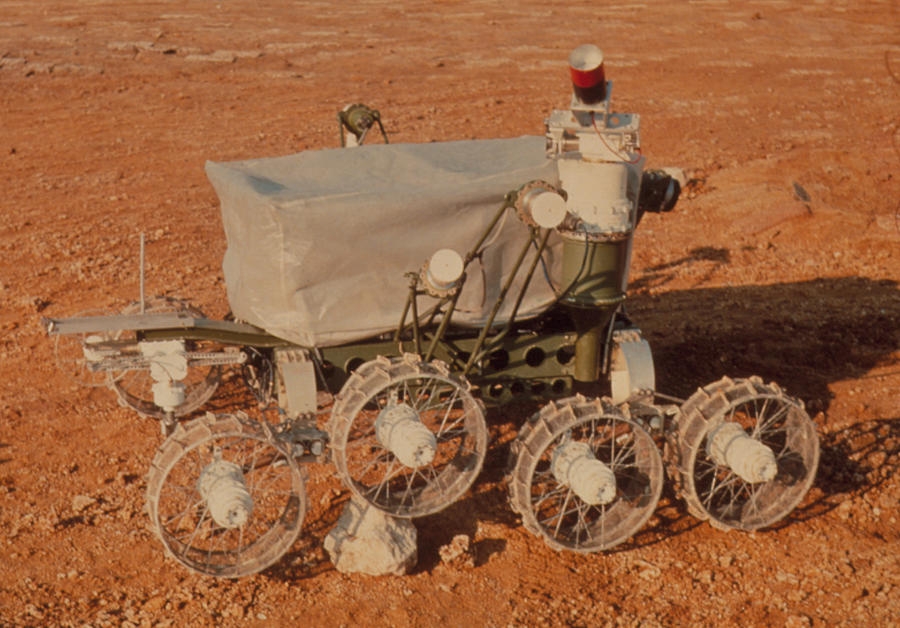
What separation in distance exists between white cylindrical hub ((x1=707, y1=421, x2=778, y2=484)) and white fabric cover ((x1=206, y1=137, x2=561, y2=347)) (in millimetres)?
1213

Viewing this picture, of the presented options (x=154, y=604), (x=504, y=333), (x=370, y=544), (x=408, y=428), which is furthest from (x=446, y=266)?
(x=154, y=604)

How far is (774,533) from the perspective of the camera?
20.3 feet

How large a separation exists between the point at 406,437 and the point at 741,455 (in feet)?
5.90

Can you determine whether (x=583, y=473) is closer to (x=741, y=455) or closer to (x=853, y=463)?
(x=741, y=455)

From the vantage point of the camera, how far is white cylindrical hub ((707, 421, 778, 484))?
18.4ft

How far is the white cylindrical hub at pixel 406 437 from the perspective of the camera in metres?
5.36

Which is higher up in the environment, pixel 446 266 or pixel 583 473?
pixel 446 266

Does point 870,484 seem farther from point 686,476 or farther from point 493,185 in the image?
point 493,185

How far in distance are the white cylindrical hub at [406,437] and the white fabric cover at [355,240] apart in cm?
61

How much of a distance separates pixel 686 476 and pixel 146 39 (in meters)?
15.4

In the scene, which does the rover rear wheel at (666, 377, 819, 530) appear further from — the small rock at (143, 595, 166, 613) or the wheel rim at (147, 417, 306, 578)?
the small rock at (143, 595, 166, 613)

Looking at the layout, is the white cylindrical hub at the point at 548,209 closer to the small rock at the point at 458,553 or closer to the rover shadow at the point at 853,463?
the small rock at the point at 458,553

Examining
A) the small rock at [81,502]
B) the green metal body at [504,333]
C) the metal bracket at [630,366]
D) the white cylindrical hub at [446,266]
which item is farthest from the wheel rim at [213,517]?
the metal bracket at [630,366]

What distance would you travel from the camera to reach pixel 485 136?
14875 mm
